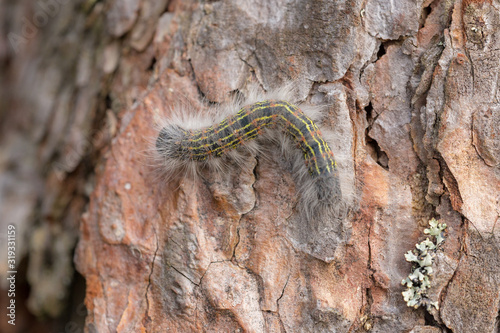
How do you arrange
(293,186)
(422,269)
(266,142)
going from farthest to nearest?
(266,142) → (293,186) → (422,269)

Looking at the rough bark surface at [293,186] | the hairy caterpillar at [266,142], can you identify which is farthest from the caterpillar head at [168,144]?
the rough bark surface at [293,186]

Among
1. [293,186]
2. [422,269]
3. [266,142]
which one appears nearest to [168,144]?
[266,142]

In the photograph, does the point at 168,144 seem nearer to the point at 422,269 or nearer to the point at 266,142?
the point at 266,142

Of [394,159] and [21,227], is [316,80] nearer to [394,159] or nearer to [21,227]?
[394,159]

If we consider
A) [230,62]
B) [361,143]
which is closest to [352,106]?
[361,143]

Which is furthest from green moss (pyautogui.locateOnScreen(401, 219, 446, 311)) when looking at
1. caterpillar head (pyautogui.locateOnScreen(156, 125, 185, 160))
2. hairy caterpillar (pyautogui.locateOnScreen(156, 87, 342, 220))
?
caterpillar head (pyautogui.locateOnScreen(156, 125, 185, 160))

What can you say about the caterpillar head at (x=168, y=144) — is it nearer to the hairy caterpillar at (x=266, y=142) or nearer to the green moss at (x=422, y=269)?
the hairy caterpillar at (x=266, y=142)
